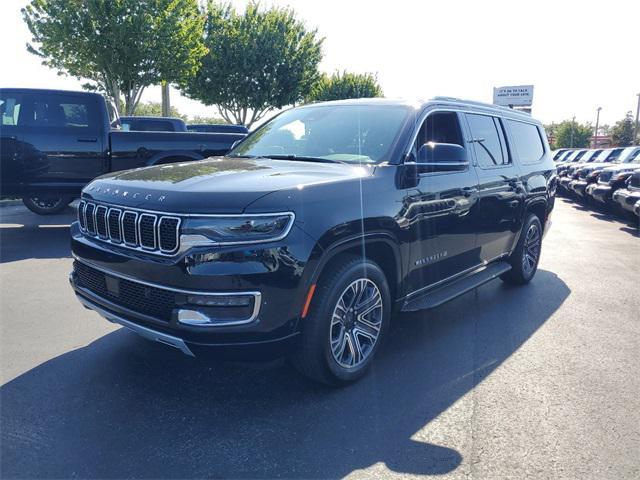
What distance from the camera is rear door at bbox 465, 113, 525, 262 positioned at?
4.77 m

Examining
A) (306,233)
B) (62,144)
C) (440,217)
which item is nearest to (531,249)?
(440,217)

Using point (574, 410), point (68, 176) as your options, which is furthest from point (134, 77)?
point (574, 410)

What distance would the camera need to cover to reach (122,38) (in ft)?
55.3

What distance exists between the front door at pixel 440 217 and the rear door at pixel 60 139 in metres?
6.13

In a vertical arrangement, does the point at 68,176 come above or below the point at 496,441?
above

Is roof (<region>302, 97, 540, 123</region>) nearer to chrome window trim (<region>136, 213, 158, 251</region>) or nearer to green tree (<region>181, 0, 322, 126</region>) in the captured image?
chrome window trim (<region>136, 213, 158, 251</region>)

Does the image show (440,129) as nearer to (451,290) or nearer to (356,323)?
(451,290)

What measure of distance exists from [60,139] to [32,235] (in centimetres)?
167

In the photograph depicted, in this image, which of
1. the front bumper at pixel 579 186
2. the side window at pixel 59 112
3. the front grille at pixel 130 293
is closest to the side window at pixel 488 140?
the front grille at pixel 130 293

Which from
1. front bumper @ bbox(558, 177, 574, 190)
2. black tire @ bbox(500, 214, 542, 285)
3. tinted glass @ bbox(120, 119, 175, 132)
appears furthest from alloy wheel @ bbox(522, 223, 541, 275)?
front bumper @ bbox(558, 177, 574, 190)

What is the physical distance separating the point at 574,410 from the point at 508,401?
0.40 metres

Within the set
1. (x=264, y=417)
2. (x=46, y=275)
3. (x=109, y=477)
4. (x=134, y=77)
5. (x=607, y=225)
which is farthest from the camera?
(x=134, y=77)

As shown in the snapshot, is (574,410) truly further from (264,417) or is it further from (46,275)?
(46,275)

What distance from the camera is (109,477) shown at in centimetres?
253
